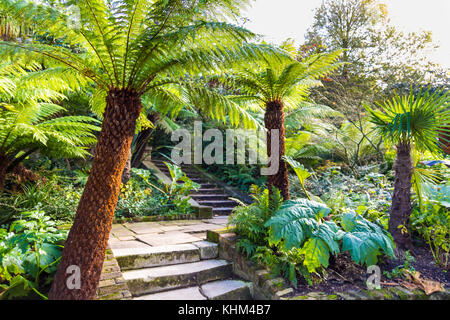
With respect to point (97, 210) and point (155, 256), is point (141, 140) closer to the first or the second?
point (155, 256)

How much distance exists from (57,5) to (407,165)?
363 cm

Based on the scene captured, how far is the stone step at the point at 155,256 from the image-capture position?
8.07 feet

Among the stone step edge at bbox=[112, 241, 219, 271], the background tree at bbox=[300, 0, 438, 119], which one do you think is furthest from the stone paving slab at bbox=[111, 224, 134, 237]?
the background tree at bbox=[300, 0, 438, 119]

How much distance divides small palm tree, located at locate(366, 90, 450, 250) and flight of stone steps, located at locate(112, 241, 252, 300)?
1770 millimetres

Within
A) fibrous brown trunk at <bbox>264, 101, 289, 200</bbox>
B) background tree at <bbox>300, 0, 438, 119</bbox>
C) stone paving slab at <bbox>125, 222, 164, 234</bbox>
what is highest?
background tree at <bbox>300, 0, 438, 119</bbox>

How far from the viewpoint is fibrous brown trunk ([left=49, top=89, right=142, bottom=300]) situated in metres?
1.76

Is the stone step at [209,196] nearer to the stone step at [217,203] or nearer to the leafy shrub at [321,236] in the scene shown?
the stone step at [217,203]

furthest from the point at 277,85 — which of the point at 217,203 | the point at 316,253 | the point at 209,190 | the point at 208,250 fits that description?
the point at 209,190

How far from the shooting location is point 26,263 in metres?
1.89

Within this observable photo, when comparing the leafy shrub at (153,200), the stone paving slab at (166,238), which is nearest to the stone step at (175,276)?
the stone paving slab at (166,238)

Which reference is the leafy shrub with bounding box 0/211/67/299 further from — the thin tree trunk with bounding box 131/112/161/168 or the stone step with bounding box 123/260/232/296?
the thin tree trunk with bounding box 131/112/161/168

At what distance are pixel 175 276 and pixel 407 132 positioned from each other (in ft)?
9.10

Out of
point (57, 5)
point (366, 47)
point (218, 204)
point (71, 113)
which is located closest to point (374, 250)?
point (57, 5)
